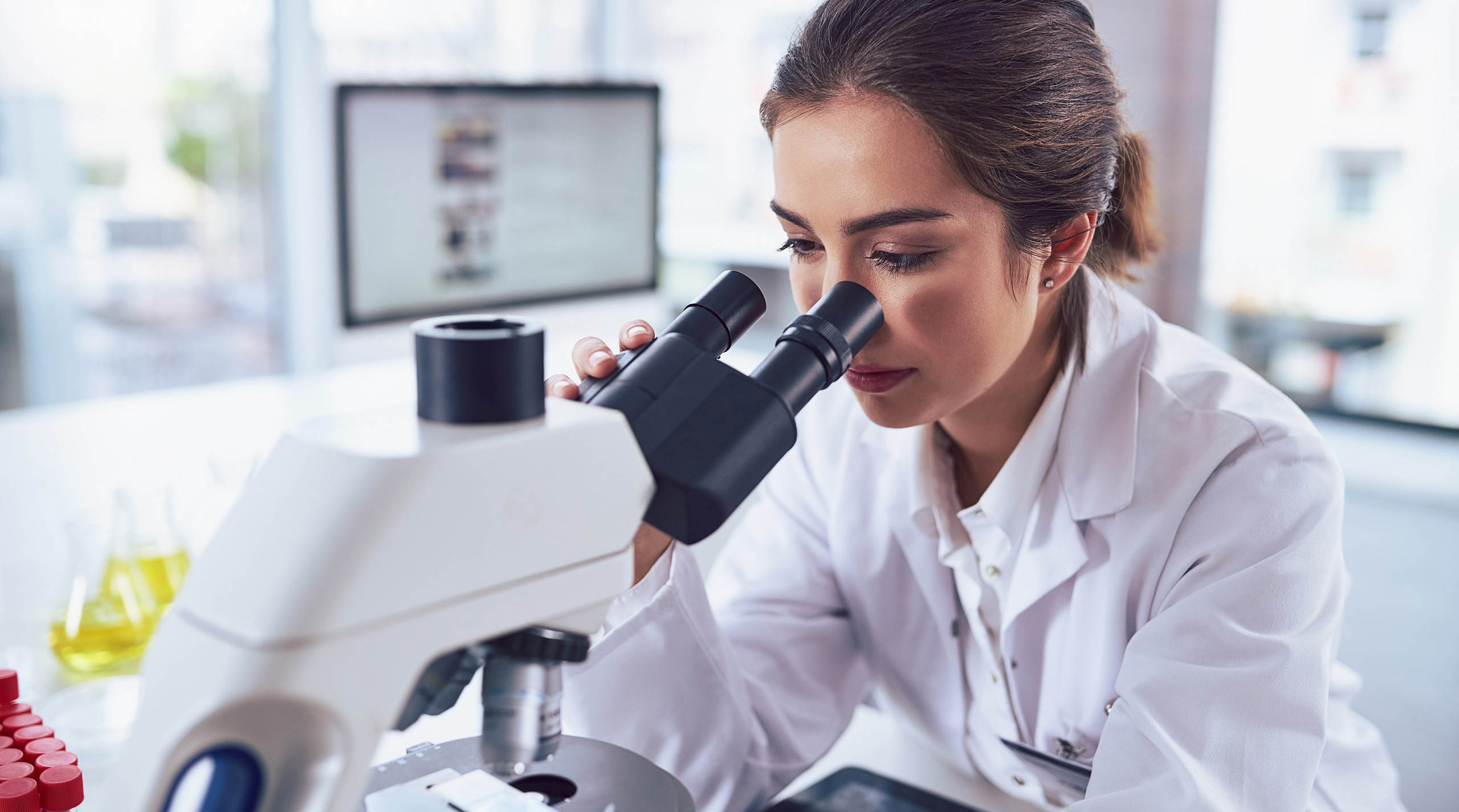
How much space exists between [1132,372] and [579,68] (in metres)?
2.07

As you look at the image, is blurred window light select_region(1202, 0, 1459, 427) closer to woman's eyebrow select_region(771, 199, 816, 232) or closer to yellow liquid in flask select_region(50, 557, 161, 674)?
woman's eyebrow select_region(771, 199, 816, 232)

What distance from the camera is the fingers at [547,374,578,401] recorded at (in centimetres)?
77

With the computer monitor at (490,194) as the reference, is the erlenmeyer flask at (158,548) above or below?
below

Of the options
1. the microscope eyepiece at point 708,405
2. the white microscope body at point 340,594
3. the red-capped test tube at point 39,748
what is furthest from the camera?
the red-capped test tube at point 39,748

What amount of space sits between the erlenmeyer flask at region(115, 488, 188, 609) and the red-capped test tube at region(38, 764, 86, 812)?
501 mm

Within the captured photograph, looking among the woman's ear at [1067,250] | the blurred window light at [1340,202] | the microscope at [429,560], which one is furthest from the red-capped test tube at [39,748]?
the blurred window light at [1340,202]

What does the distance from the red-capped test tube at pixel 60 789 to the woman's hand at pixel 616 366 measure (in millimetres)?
443

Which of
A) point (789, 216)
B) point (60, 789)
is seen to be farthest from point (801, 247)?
point (60, 789)

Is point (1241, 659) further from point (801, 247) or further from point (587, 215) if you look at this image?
point (587, 215)

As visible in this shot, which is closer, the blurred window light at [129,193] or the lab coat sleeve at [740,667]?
the lab coat sleeve at [740,667]

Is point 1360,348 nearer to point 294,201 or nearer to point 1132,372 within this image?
point 1132,372

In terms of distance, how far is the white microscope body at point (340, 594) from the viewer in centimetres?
52

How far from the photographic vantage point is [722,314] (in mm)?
814

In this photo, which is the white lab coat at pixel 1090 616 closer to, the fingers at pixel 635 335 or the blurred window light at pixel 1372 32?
the fingers at pixel 635 335
